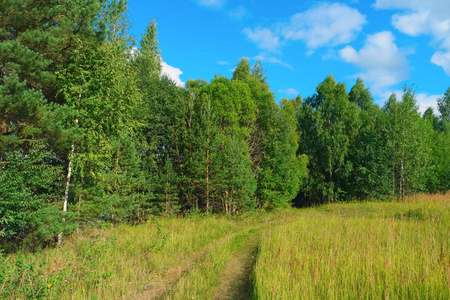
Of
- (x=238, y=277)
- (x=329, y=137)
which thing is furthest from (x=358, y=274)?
(x=329, y=137)

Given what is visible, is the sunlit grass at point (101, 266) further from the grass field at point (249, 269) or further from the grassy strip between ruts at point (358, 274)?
the grassy strip between ruts at point (358, 274)

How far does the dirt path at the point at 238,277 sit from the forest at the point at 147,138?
258 inches

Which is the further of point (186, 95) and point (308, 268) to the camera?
point (186, 95)

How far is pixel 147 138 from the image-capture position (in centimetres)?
2297

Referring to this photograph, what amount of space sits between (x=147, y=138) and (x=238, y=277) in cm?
1904

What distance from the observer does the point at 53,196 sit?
10.2 metres

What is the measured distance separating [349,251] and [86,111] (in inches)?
428

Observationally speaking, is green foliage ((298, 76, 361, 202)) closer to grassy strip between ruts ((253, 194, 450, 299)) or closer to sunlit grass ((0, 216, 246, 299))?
sunlit grass ((0, 216, 246, 299))

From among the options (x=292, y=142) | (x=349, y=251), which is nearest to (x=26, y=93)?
(x=349, y=251)

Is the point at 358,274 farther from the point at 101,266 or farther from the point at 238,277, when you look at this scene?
the point at 101,266

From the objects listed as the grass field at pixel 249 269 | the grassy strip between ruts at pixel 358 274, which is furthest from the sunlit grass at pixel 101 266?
the grassy strip between ruts at pixel 358 274

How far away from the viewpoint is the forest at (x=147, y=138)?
8.77m

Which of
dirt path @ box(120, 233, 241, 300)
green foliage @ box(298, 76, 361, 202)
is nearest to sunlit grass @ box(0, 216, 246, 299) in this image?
dirt path @ box(120, 233, 241, 300)

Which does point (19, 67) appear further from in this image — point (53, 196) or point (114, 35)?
point (114, 35)
